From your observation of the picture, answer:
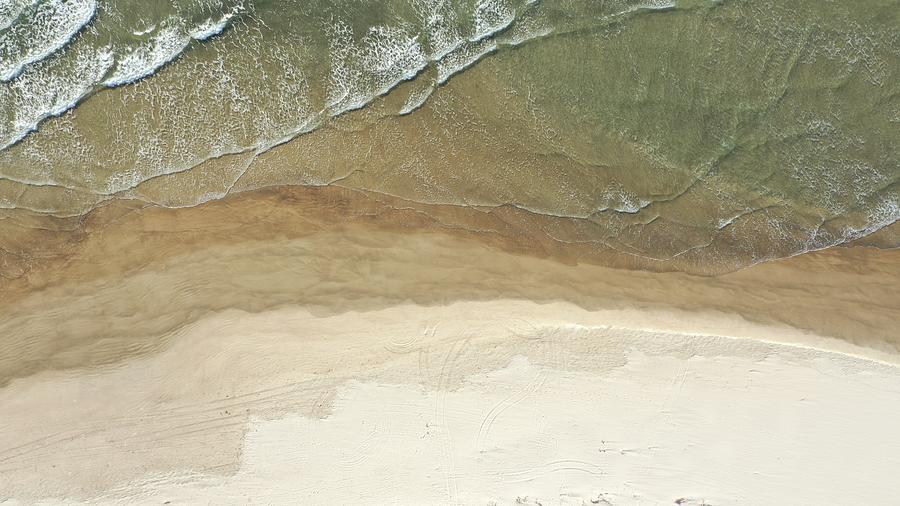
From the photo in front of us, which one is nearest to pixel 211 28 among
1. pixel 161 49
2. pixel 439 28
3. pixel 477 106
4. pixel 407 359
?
pixel 161 49

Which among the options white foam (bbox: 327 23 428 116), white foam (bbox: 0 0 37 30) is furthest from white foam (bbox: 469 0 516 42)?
white foam (bbox: 0 0 37 30)

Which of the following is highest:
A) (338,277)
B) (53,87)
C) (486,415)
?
(53,87)

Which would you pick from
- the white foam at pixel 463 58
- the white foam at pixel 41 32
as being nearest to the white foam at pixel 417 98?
the white foam at pixel 463 58

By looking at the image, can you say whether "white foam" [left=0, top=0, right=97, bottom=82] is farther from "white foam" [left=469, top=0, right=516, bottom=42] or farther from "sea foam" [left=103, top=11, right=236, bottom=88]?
"white foam" [left=469, top=0, right=516, bottom=42]

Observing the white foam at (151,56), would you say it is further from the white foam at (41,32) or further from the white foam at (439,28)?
Answer: the white foam at (439,28)

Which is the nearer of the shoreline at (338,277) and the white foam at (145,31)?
the white foam at (145,31)

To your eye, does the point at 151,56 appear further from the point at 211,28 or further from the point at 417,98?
the point at 417,98
